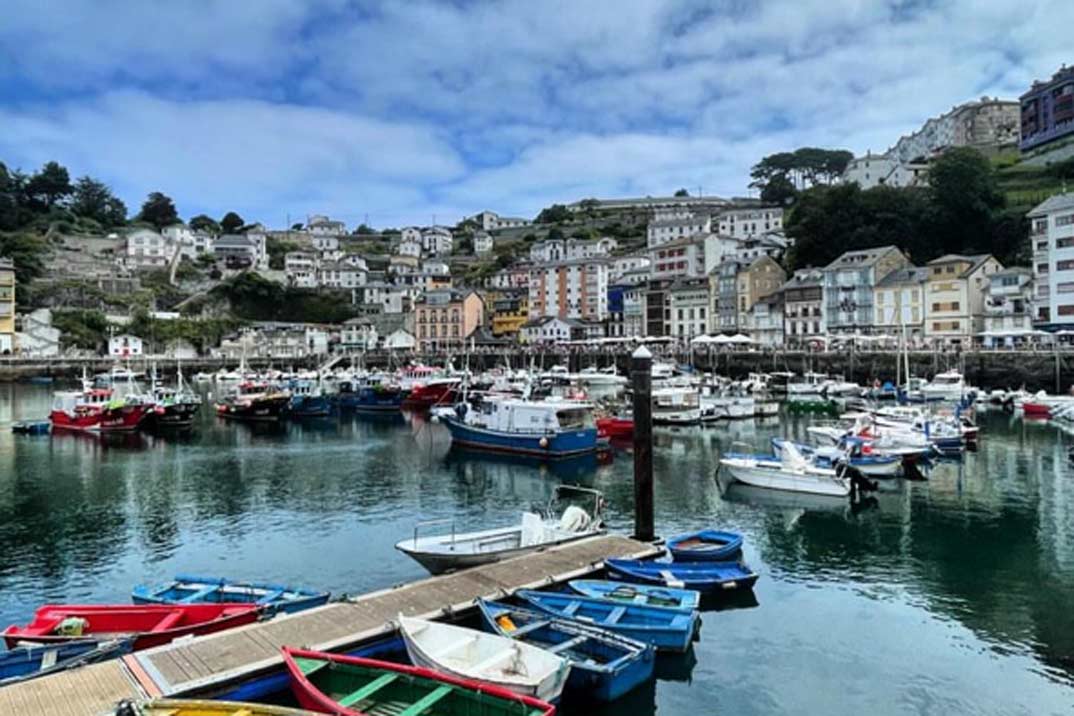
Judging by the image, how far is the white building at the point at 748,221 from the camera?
117 metres

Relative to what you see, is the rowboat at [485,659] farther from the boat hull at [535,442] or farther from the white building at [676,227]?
the white building at [676,227]

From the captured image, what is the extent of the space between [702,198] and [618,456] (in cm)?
13195

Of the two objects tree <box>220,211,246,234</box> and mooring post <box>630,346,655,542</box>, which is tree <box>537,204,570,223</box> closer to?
tree <box>220,211,246,234</box>

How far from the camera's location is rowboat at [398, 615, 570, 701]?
980 cm

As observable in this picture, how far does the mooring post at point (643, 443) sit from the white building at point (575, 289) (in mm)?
88552

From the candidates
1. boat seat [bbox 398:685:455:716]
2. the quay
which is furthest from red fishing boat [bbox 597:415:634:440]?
boat seat [bbox 398:685:455:716]

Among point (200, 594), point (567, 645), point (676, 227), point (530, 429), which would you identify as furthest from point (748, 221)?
point (567, 645)

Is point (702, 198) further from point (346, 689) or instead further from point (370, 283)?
point (346, 689)

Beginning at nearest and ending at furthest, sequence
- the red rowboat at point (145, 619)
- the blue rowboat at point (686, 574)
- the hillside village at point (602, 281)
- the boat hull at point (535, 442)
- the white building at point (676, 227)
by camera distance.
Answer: the red rowboat at point (145, 619) < the blue rowboat at point (686, 574) < the boat hull at point (535, 442) < the hillside village at point (602, 281) < the white building at point (676, 227)

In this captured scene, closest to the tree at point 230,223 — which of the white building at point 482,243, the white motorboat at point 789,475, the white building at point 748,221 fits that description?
the white building at point 482,243

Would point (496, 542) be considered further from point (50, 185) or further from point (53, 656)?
point (50, 185)

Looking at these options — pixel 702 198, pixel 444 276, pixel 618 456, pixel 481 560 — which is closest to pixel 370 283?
pixel 444 276

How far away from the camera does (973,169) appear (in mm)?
84250

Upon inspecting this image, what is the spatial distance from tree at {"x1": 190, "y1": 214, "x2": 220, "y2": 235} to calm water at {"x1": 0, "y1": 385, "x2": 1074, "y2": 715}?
124 metres
